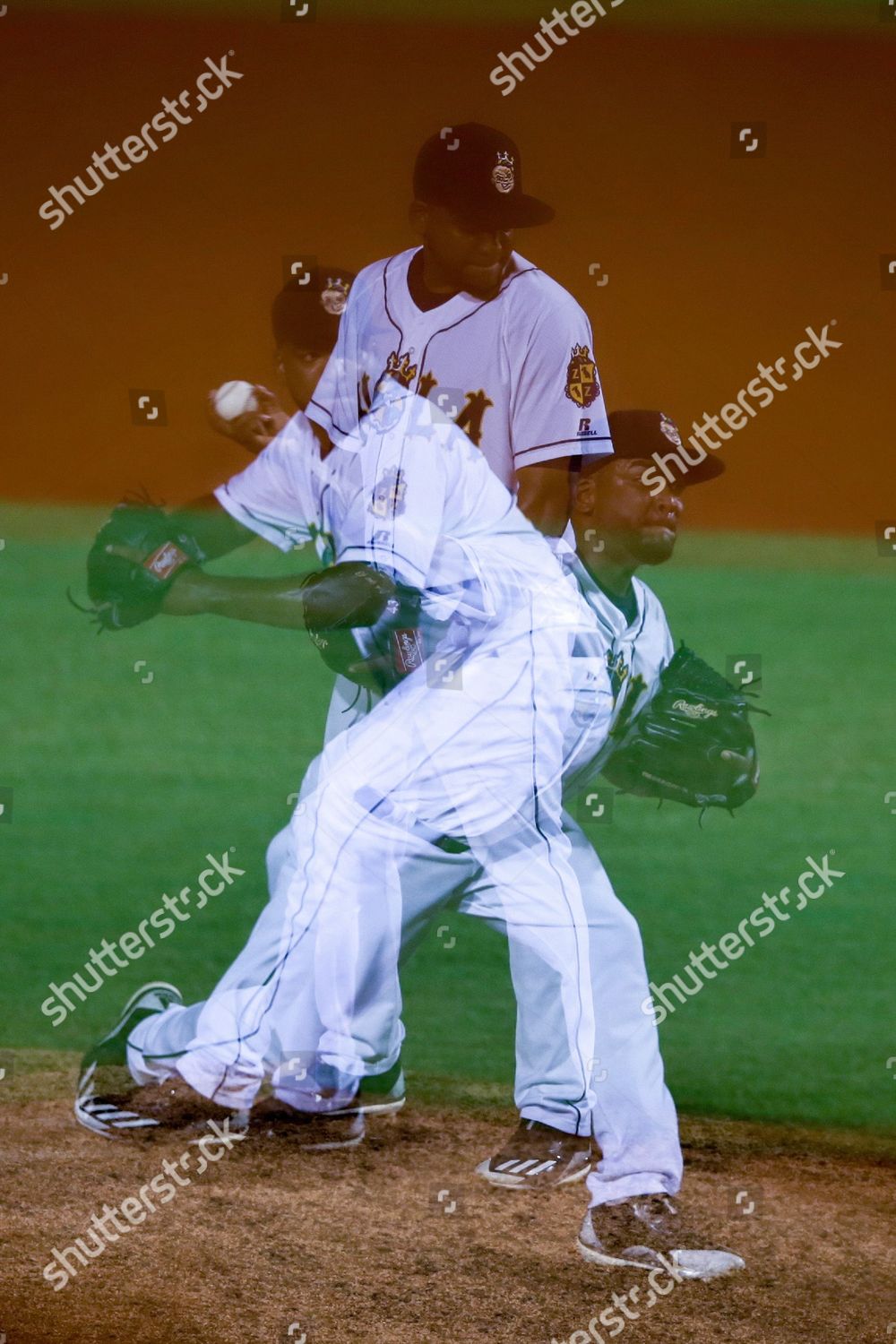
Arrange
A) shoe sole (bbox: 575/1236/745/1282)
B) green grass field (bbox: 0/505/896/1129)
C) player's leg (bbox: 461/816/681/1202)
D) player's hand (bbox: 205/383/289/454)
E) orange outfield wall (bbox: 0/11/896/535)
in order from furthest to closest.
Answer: green grass field (bbox: 0/505/896/1129) → orange outfield wall (bbox: 0/11/896/535) → player's hand (bbox: 205/383/289/454) → player's leg (bbox: 461/816/681/1202) → shoe sole (bbox: 575/1236/745/1282)

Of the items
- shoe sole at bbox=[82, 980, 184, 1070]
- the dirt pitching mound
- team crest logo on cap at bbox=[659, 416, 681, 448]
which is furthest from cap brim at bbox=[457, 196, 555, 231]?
the dirt pitching mound

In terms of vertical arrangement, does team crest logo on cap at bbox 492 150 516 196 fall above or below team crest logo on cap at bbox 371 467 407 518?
above

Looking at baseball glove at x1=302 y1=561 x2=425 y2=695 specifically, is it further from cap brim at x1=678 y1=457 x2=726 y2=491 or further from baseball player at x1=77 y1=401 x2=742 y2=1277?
cap brim at x1=678 y1=457 x2=726 y2=491

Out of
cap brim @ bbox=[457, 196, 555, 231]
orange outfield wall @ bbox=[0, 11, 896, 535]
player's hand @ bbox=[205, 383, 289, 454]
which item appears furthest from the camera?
orange outfield wall @ bbox=[0, 11, 896, 535]

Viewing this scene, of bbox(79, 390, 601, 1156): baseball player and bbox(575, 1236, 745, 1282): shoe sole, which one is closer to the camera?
bbox(575, 1236, 745, 1282): shoe sole

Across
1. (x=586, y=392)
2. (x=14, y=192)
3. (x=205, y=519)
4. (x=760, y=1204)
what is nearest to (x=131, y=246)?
(x=14, y=192)

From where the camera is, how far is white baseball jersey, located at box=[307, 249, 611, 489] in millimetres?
3410

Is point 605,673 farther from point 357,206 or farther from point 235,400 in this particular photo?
point 357,206

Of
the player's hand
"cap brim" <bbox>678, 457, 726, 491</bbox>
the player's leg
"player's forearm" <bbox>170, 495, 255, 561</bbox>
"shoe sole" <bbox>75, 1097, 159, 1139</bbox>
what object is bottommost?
the player's leg

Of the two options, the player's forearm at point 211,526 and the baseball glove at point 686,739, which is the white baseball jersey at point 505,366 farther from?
the baseball glove at point 686,739

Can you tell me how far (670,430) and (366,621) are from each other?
0.91 m

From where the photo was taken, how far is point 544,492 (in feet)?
11.3

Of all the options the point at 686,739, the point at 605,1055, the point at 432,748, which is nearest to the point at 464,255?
the point at 432,748

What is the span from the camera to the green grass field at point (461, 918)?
4328mm
